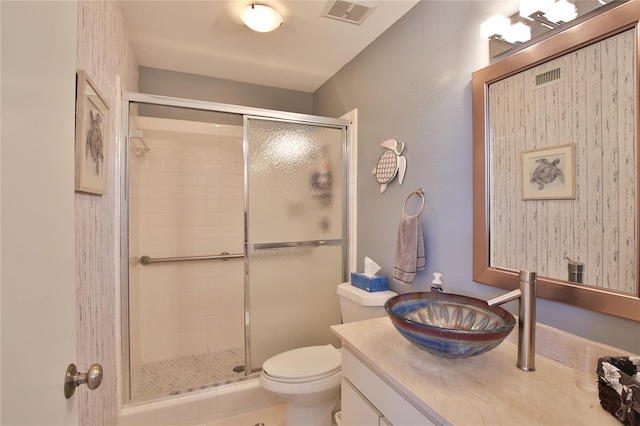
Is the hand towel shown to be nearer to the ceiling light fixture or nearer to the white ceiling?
the white ceiling

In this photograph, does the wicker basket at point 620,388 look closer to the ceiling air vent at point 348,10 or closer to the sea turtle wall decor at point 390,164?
the sea turtle wall decor at point 390,164

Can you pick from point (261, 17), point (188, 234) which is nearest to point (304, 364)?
point (188, 234)

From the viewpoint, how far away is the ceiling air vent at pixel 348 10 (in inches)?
64.6

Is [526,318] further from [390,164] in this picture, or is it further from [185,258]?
[185,258]

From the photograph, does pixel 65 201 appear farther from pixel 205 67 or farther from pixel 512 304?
pixel 205 67

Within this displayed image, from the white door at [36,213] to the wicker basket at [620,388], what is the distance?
1.15 metres

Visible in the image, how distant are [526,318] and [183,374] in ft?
7.99

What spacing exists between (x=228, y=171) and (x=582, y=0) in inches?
100

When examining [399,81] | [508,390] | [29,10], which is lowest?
[508,390]

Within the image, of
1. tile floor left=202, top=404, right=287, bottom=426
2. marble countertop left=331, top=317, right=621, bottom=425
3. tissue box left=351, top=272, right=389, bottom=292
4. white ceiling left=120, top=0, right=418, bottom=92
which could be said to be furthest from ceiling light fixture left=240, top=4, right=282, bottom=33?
tile floor left=202, top=404, right=287, bottom=426

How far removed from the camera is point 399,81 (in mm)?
1794

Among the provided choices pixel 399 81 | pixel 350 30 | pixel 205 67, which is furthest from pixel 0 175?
pixel 205 67

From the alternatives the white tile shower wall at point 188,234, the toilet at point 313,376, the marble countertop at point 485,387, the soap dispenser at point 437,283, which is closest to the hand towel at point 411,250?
the soap dispenser at point 437,283

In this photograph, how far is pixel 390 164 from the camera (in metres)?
1.84
